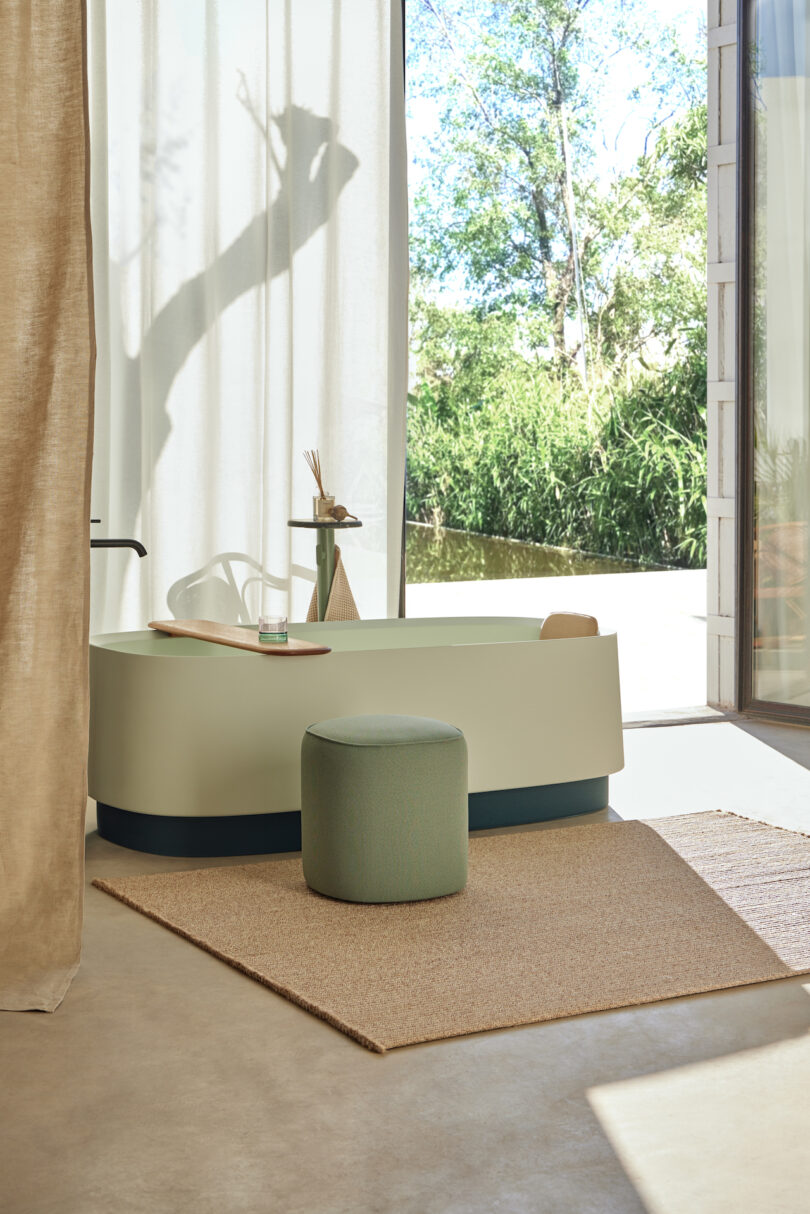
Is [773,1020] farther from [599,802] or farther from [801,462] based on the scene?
[801,462]

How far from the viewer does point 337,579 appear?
4613mm

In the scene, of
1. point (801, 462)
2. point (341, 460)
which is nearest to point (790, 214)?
point (801, 462)

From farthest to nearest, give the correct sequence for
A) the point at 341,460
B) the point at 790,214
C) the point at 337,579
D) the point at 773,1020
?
the point at 790,214
the point at 341,460
the point at 337,579
the point at 773,1020

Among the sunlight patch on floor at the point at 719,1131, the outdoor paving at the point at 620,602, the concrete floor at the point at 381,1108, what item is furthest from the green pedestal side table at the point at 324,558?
the outdoor paving at the point at 620,602

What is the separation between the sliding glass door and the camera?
17.5 ft

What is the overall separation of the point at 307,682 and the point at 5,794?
120 cm

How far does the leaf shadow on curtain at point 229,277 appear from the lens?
463cm

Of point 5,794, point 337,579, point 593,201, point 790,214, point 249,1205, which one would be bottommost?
point 249,1205

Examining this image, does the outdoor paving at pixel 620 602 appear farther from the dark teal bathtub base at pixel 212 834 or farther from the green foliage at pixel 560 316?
the dark teal bathtub base at pixel 212 834

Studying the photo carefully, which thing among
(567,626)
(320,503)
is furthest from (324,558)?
(567,626)

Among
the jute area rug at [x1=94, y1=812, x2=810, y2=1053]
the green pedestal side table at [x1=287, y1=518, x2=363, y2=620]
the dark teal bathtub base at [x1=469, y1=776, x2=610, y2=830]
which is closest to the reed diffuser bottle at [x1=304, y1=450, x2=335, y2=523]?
the green pedestal side table at [x1=287, y1=518, x2=363, y2=620]

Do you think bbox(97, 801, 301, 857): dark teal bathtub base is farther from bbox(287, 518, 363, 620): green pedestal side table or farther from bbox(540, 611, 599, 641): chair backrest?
bbox(287, 518, 363, 620): green pedestal side table

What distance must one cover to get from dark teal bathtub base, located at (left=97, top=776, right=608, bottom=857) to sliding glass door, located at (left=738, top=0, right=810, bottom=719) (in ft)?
6.73

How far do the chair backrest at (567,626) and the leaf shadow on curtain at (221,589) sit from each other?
1153 mm
